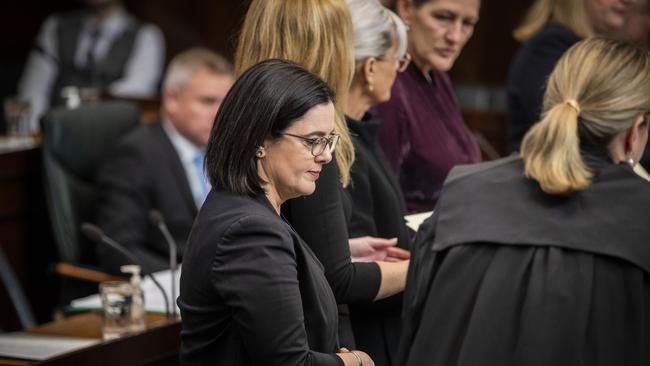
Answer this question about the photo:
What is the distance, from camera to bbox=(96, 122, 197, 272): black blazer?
156 inches

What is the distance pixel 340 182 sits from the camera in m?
2.15

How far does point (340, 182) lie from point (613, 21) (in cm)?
176

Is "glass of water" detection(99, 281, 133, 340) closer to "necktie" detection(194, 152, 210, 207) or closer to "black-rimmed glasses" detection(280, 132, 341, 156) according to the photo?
"black-rimmed glasses" detection(280, 132, 341, 156)

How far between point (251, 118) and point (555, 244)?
56cm

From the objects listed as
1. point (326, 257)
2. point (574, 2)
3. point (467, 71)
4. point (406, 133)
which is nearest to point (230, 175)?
point (326, 257)

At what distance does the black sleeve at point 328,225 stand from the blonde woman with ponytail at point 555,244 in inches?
7.1

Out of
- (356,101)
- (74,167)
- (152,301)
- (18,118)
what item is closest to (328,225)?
(356,101)

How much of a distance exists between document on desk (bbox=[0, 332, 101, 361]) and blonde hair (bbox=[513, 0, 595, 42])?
1.81 meters

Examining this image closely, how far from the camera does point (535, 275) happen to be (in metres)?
1.77

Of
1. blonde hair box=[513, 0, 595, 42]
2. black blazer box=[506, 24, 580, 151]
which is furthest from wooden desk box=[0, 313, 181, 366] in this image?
blonde hair box=[513, 0, 595, 42]

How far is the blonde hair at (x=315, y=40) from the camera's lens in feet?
7.00

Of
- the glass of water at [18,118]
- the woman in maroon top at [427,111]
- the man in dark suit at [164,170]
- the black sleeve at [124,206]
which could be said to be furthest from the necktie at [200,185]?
the woman in maroon top at [427,111]

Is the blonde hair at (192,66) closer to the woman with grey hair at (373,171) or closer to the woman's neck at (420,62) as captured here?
the woman's neck at (420,62)

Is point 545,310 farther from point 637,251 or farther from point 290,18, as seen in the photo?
point 290,18
